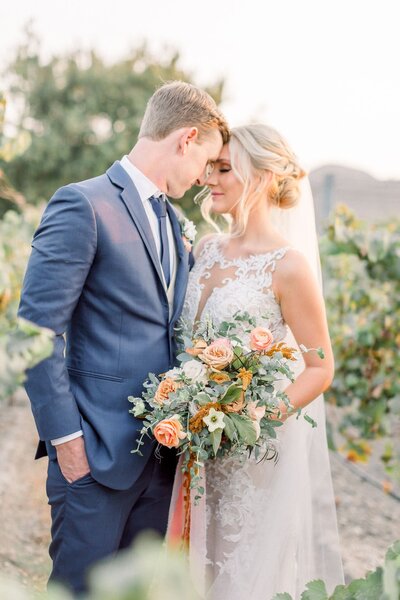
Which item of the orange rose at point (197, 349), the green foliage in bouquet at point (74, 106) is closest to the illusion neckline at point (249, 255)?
the orange rose at point (197, 349)

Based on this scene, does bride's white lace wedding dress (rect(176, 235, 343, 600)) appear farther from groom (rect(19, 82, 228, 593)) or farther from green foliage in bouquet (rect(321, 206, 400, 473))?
green foliage in bouquet (rect(321, 206, 400, 473))

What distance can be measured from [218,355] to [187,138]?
0.93 m

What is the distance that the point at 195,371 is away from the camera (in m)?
2.36

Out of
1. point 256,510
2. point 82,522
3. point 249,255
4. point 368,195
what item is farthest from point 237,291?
point 368,195

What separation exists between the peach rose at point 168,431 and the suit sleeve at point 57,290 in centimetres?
33

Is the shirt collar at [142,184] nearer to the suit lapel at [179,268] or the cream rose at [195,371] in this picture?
the suit lapel at [179,268]

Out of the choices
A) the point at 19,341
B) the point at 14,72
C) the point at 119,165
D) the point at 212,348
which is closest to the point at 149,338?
the point at 212,348

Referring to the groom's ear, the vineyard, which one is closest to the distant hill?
the vineyard

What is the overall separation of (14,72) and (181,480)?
63.6ft

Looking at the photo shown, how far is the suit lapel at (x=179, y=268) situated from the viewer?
8.77 feet

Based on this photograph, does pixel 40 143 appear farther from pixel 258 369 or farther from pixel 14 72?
pixel 258 369

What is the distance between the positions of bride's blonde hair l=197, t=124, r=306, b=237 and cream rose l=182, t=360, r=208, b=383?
3.03 feet

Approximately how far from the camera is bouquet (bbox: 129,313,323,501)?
2330 millimetres

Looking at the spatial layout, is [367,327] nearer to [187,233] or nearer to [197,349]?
[187,233]
